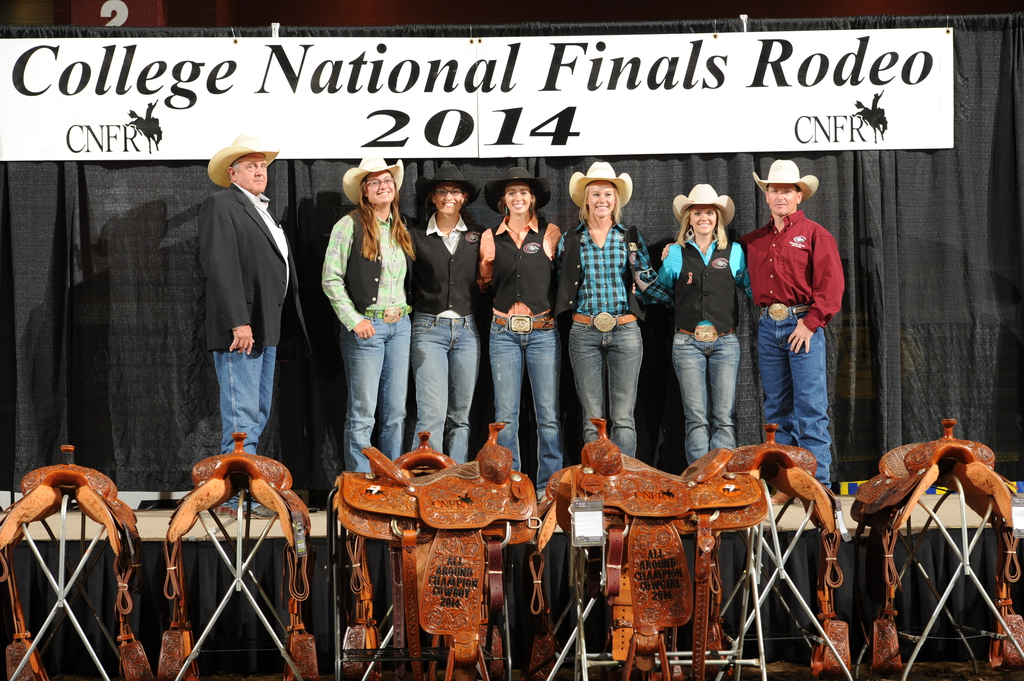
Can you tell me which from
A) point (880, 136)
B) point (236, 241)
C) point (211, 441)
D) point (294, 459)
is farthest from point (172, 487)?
point (880, 136)

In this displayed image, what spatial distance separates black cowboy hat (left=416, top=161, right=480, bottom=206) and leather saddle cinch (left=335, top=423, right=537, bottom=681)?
228 centimetres

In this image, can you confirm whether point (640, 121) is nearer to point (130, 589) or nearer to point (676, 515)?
point (676, 515)

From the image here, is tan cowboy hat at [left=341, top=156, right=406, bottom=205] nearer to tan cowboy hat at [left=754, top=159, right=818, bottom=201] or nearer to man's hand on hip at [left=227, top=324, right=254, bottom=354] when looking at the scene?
man's hand on hip at [left=227, top=324, right=254, bottom=354]

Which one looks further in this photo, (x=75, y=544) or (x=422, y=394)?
(x=422, y=394)

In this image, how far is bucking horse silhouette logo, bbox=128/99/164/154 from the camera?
5152 mm

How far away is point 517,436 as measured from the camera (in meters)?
5.09

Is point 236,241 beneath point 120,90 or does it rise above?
beneath

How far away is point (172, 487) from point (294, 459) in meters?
0.66

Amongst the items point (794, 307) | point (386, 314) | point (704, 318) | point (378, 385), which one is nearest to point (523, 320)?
point (386, 314)

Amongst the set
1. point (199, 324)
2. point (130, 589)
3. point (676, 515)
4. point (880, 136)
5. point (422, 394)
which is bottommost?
point (130, 589)

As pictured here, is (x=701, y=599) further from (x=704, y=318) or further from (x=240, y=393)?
(x=240, y=393)

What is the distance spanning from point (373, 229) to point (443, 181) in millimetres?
463

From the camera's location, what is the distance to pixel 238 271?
4.83m

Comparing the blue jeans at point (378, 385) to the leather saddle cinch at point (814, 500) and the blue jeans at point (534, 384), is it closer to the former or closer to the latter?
the blue jeans at point (534, 384)
